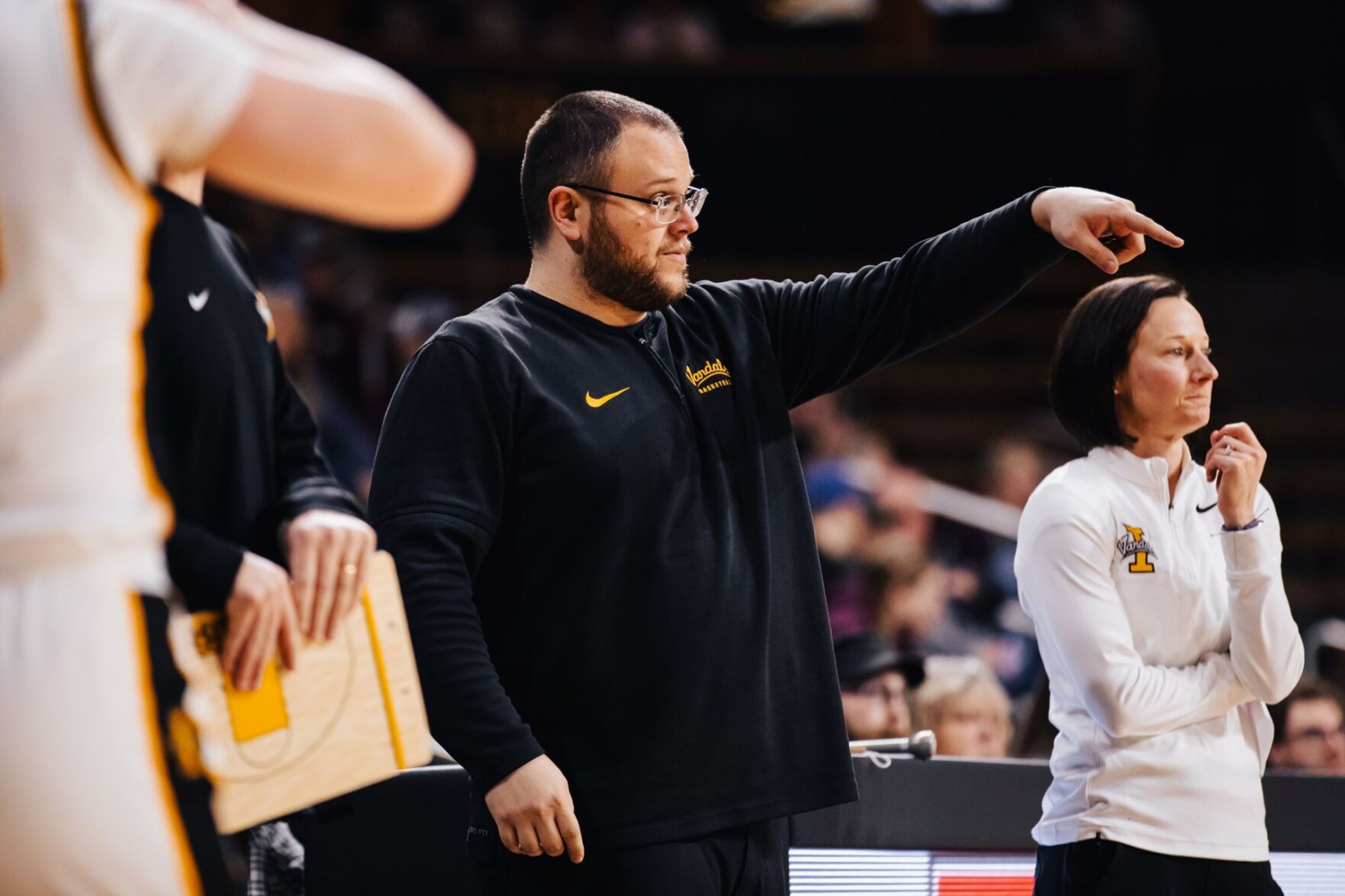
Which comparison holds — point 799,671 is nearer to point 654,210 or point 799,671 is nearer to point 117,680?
point 654,210

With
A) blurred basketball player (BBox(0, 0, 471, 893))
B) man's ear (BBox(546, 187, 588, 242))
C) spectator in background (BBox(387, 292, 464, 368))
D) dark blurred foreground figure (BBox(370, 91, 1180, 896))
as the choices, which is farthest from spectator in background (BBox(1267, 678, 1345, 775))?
spectator in background (BBox(387, 292, 464, 368))

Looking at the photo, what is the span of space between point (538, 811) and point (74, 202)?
1.27 metres

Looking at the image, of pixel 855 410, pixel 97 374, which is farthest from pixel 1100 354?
pixel 855 410

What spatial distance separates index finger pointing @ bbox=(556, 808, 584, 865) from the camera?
7.56 feet

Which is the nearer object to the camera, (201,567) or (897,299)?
(201,567)

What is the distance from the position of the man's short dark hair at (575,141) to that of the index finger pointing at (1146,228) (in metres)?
0.77

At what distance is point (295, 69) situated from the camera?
1361mm

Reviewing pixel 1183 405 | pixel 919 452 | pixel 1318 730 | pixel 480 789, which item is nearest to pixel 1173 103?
pixel 919 452

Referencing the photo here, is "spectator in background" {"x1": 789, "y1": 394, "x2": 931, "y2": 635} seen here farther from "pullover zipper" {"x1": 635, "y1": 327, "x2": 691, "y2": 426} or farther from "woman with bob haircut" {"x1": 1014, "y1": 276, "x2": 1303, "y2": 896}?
"pullover zipper" {"x1": 635, "y1": 327, "x2": 691, "y2": 426}

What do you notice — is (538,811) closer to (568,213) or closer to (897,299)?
(568,213)

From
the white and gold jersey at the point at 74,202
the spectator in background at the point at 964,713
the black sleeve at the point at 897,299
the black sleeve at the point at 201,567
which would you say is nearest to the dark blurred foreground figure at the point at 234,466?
the black sleeve at the point at 201,567

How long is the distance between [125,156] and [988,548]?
779 cm

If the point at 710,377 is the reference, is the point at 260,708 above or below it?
below

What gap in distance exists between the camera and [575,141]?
2.73 m
